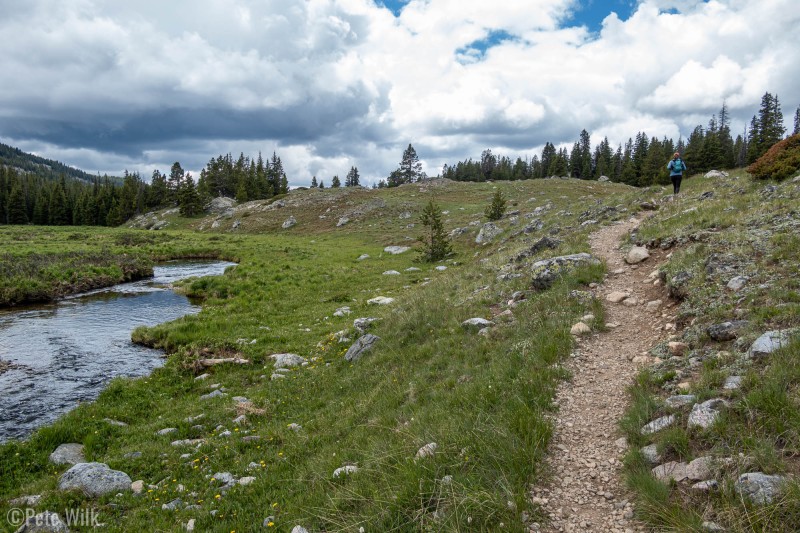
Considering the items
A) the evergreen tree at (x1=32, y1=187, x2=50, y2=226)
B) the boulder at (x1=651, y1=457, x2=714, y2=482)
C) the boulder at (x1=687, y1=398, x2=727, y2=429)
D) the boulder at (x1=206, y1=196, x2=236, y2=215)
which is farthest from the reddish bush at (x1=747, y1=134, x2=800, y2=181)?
the evergreen tree at (x1=32, y1=187, x2=50, y2=226)

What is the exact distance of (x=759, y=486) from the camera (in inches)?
164

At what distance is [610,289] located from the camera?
12.5 meters

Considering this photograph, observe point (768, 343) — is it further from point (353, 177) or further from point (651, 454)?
point (353, 177)

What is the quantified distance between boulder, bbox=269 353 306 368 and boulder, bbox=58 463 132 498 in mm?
6510

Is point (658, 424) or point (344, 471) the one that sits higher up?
point (658, 424)

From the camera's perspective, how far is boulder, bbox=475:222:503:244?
35969mm

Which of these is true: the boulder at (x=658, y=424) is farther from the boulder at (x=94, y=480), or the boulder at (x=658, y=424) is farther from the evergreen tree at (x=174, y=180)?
the evergreen tree at (x=174, y=180)

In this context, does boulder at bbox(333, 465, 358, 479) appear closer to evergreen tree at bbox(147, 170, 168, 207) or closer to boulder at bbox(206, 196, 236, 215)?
boulder at bbox(206, 196, 236, 215)

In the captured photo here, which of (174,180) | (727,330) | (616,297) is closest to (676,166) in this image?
(616,297)

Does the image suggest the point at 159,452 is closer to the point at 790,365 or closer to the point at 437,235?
the point at 790,365

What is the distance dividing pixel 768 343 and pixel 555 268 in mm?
7656

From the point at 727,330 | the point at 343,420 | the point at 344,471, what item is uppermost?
the point at 727,330

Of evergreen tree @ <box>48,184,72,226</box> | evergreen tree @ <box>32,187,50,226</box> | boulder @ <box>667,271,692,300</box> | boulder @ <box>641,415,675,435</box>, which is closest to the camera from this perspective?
boulder @ <box>641,415,675,435</box>

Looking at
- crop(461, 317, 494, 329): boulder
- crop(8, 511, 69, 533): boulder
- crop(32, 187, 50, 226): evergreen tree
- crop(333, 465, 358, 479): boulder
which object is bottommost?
crop(8, 511, 69, 533): boulder
